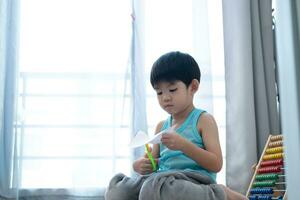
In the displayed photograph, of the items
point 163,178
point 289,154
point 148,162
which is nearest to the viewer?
point 289,154

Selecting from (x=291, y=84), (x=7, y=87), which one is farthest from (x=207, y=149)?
(x=7, y=87)

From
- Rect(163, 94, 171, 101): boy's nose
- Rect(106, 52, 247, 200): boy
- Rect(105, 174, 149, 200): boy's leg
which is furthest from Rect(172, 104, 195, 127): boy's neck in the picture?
Rect(105, 174, 149, 200): boy's leg

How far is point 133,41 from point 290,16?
157cm

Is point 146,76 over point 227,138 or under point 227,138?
over

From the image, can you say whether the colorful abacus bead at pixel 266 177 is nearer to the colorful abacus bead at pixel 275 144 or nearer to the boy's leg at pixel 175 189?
the colorful abacus bead at pixel 275 144

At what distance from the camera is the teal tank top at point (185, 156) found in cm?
112

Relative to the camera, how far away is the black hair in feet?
3.76

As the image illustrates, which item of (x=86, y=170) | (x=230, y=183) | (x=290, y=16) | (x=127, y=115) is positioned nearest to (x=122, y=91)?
(x=127, y=115)

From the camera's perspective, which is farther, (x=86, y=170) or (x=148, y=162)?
(x=86, y=170)

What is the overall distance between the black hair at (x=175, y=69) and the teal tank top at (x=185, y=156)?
0.11 metres

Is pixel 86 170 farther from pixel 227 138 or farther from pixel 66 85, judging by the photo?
pixel 227 138

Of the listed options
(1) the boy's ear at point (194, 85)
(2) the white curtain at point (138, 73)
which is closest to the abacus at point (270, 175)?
(2) the white curtain at point (138, 73)

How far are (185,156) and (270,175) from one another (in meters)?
0.70

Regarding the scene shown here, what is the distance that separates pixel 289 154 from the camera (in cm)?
38
